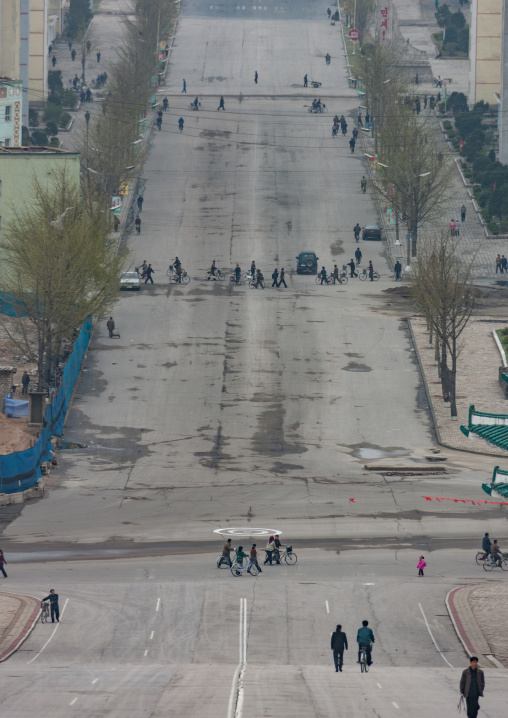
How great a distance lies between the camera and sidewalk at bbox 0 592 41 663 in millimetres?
35750

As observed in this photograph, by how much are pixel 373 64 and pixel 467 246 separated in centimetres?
3160

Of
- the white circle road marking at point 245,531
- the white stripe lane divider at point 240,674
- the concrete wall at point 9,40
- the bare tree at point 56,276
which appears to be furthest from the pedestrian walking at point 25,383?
the concrete wall at point 9,40

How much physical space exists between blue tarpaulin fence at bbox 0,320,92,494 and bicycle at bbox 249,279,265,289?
18854 millimetres

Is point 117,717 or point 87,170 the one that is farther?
point 87,170

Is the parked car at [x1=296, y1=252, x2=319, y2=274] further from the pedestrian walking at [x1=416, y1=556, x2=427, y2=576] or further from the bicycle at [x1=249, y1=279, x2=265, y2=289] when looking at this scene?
the pedestrian walking at [x1=416, y1=556, x2=427, y2=576]

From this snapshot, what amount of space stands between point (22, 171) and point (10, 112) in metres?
21.0

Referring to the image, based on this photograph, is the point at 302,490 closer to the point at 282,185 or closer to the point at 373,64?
the point at 282,185

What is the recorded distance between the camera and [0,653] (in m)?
34.8

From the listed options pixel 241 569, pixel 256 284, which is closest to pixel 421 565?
pixel 241 569

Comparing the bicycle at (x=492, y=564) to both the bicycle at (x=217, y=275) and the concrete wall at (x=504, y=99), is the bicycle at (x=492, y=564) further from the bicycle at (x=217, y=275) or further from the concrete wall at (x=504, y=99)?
the concrete wall at (x=504, y=99)

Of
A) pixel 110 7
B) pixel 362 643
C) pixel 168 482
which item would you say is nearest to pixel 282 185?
pixel 168 482

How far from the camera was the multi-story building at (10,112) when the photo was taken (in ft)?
341

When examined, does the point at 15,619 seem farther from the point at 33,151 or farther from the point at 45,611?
the point at 33,151

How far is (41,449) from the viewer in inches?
2238
